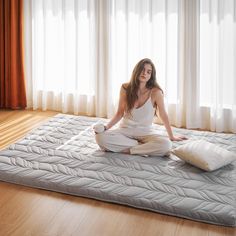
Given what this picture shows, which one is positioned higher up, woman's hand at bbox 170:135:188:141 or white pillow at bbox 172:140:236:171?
woman's hand at bbox 170:135:188:141

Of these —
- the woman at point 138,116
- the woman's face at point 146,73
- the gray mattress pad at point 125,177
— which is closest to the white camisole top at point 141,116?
the woman at point 138,116

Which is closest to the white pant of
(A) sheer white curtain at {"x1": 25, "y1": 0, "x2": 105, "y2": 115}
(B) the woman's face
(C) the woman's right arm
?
(C) the woman's right arm

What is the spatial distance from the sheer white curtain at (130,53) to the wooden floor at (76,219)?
77.2 inches

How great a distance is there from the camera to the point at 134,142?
3.51 m

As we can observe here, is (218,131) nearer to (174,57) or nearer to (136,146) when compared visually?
(174,57)

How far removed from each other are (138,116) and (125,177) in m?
0.67

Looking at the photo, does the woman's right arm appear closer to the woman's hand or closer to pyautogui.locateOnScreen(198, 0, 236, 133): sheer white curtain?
the woman's hand

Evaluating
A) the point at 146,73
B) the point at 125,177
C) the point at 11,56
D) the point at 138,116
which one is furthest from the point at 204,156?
the point at 11,56

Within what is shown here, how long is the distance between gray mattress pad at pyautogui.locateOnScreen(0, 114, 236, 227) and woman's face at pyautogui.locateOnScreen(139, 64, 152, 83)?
2.10 feet

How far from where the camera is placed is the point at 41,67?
5102mm

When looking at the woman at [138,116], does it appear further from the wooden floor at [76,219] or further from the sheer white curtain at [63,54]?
the sheer white curtain at [63,54]

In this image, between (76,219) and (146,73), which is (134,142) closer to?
(146,73)

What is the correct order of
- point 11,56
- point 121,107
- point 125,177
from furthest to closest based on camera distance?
point 11,56, point 121,107, point 125,177

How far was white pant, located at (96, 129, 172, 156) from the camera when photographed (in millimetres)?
3391
